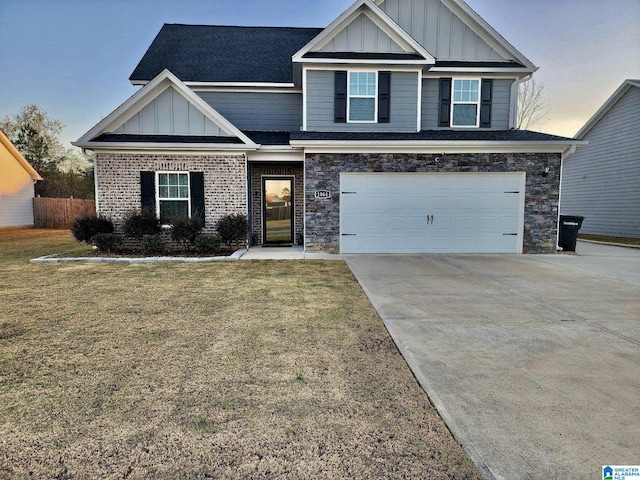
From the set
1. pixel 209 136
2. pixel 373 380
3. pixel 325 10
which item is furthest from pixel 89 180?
pixel 373 380

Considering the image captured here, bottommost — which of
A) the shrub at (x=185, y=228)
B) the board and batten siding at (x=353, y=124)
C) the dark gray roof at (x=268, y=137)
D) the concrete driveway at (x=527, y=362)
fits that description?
the concrete driveway at (x=527, y=362)

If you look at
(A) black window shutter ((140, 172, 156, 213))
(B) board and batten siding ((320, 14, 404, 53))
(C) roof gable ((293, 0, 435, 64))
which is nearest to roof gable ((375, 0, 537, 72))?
(C) roof gable ((293, 0, 435, 64))

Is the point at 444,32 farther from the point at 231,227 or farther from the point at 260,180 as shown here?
the point at 231,227

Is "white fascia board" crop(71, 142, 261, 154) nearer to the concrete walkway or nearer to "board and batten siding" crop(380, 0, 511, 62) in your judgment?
the concrete walkway

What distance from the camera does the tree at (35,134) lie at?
29.5 metres

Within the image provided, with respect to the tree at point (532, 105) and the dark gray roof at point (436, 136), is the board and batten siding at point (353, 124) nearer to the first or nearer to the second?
the dark gray roof at point (436, 136)

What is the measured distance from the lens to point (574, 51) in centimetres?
1670

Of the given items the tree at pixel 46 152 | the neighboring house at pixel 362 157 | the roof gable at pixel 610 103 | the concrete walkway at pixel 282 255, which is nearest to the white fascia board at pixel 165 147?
the neighboring house at pixel 362 157

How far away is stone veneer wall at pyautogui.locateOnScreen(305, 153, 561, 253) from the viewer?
10594 mm

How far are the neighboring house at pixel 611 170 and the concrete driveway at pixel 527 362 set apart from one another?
1211cm

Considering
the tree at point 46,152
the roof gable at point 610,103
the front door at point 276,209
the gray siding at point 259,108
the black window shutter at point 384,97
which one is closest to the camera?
the black window shutter at point 384,97

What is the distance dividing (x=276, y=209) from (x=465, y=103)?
7387 millimetres

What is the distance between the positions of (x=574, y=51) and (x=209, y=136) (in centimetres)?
1699

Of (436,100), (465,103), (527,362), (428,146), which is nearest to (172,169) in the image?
(428,146)
